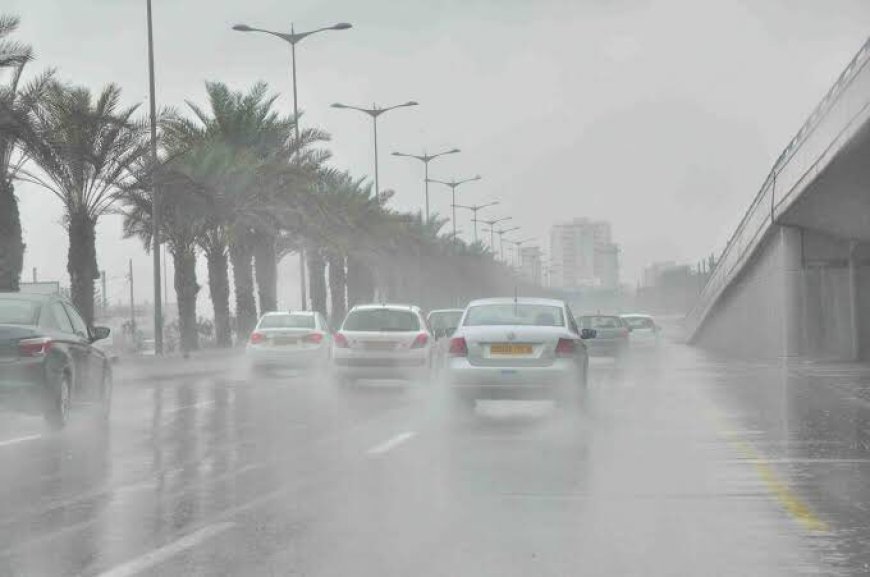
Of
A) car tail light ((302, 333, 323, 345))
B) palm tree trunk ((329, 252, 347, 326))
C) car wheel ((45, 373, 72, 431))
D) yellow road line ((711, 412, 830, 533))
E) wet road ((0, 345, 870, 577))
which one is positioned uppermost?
palm tree trunk ((329, 252, 347, 326))

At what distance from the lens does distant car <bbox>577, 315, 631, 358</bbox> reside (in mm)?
40938

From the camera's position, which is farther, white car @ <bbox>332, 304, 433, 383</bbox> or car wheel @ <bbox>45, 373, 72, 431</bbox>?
white car @ <bbox>332, 304, 433, 383</bbox>

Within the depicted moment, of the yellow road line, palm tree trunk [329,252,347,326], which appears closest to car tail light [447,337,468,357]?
the yellow road line

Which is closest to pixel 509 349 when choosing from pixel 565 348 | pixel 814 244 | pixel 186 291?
pixel 565 348

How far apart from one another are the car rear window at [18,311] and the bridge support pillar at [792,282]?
Result: 2576 cm

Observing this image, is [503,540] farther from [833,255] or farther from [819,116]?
[833,255]

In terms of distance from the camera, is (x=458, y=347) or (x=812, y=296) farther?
(x=812, y=296)

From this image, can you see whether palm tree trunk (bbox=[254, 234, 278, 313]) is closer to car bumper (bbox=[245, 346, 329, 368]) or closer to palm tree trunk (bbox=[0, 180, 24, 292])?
palm tree trunk (bbox=[0, 180, 24, 292])

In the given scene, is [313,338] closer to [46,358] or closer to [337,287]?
[46,358]

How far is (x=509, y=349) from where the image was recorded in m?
18.5

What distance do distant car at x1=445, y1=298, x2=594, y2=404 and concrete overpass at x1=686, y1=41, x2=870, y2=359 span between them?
976 cm

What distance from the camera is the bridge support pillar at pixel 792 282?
38.9 m

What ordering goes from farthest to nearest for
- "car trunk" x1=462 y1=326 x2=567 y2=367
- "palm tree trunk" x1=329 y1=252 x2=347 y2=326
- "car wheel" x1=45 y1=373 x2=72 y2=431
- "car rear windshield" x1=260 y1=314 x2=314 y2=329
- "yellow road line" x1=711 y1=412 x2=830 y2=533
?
"palm tree trunk" x1=329 y1=252 x2=347 y2=326, "car rear windshield" x1=260 y1=314 x2=314 y2=329, "car trunk" x1=462 y1=326 x2=567 y2=367, "car wheel" x1=45 y1=373 x2=72 y2=431, "yellow road line" x1=711 y1=412 x2=830 y2=533

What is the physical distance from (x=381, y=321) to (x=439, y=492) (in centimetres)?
1534
